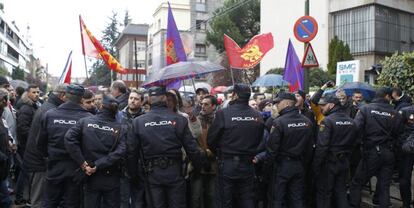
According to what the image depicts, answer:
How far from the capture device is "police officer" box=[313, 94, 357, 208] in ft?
22.6

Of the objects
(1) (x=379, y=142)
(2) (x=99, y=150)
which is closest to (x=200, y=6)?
(1) (x=379, y=142)

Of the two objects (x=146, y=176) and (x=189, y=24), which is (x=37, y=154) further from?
(x=189, y=24)

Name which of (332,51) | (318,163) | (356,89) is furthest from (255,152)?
(332,51)

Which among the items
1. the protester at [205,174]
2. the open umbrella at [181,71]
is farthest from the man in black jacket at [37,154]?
the protester at [205,174]

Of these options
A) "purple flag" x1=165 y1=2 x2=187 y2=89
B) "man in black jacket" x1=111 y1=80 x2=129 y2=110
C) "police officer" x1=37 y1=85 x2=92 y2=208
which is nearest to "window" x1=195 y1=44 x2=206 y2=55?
"purple flag" x1=165 y1=2 x2=187 y2=89

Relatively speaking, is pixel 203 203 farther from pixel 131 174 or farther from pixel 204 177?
pixel 131 174

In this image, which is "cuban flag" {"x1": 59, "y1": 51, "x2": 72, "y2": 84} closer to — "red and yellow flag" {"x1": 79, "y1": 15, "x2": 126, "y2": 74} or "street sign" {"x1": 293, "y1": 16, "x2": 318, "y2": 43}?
"red and yellow flag" {"x1": 79, "y1": 15, "x2": 126, "y2": 74}

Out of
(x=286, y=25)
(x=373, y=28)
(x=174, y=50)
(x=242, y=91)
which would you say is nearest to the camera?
(x=242, y=91)

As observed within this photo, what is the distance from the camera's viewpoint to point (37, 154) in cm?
680

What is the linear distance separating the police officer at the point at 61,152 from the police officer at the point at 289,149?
2721 mm

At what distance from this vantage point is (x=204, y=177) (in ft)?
23.1

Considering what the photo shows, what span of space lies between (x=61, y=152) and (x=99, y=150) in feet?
2.26

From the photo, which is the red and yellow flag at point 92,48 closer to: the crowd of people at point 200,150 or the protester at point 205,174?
the crowd of people at point 200,150

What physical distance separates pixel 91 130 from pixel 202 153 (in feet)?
4.83
